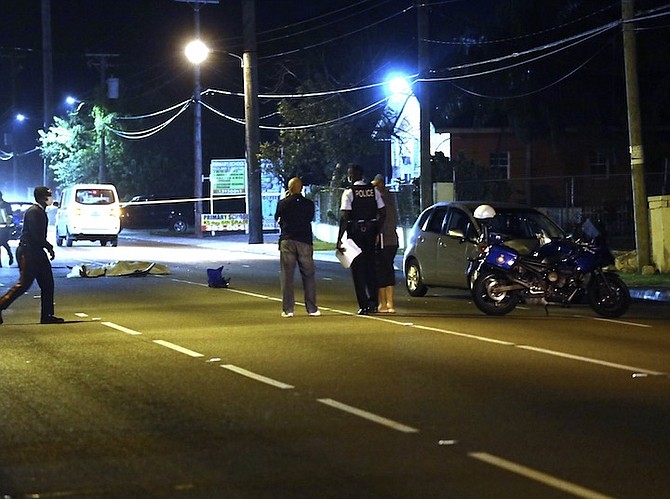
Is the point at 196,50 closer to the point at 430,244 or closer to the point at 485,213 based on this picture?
the point at 430,244

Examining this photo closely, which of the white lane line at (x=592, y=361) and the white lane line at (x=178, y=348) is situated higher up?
the white lane line at (x=178, y=348)

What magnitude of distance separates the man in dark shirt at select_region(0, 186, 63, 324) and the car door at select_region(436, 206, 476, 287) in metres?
6.68

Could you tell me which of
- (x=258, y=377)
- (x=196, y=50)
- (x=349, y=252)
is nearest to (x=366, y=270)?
(x=349, y=252)

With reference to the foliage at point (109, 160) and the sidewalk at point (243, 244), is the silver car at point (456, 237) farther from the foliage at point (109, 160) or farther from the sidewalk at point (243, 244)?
the foliage at point (109, 160)

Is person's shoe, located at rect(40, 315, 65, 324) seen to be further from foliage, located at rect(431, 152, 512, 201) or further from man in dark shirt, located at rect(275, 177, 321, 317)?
foliage, located at rect(431, 152, 512, 201)

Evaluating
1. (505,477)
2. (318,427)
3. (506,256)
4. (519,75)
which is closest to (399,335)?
(506,256)

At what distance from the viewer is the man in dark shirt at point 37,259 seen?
50.7ft

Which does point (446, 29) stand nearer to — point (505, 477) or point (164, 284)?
point (164, 284)

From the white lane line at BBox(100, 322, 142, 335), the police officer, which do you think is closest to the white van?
the white lane line at BBox(100, 322, 142, 335)

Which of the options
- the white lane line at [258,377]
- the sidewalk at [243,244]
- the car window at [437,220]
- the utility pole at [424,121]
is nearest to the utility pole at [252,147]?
the sidewalk at [243,244]

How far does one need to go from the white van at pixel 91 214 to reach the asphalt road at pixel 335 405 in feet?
74.6

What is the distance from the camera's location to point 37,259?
15.5 m

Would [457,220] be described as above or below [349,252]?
above

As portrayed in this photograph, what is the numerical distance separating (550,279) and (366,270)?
2613 mm
